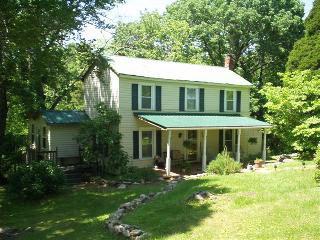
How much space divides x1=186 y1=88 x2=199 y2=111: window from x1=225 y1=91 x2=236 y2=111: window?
301 centimetres

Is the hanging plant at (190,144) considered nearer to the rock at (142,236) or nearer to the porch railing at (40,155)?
the porch railing at (40,155)

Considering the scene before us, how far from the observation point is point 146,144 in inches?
948

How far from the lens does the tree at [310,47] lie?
2603 centimetres

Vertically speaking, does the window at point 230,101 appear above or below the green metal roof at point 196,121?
above

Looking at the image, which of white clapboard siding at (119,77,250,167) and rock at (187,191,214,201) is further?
white clapboard siding at (119,77,250,167)

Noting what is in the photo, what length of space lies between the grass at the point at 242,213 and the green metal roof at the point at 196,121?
6932 mm

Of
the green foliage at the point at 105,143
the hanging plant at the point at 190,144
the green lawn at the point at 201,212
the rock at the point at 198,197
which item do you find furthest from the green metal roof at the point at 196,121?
the rock at the point at 198,197

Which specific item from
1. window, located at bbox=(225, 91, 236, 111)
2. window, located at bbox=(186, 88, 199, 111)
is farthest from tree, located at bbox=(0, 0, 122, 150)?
window, located at bbox=(225, 91, 236, 111)

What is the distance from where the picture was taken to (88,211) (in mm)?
15344

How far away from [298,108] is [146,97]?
356 inches

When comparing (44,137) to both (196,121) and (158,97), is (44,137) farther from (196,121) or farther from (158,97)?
(196,121)

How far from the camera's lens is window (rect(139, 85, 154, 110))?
23.6m

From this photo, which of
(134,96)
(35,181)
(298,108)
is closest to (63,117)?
(134,96)

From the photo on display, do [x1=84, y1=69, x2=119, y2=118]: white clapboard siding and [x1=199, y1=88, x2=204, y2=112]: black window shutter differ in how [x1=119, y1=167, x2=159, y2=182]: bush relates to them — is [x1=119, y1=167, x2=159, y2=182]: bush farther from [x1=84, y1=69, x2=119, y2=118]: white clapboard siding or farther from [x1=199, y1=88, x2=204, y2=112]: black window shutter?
[x1=199, y1=88, x2=204, y2=112]: black window shutter
